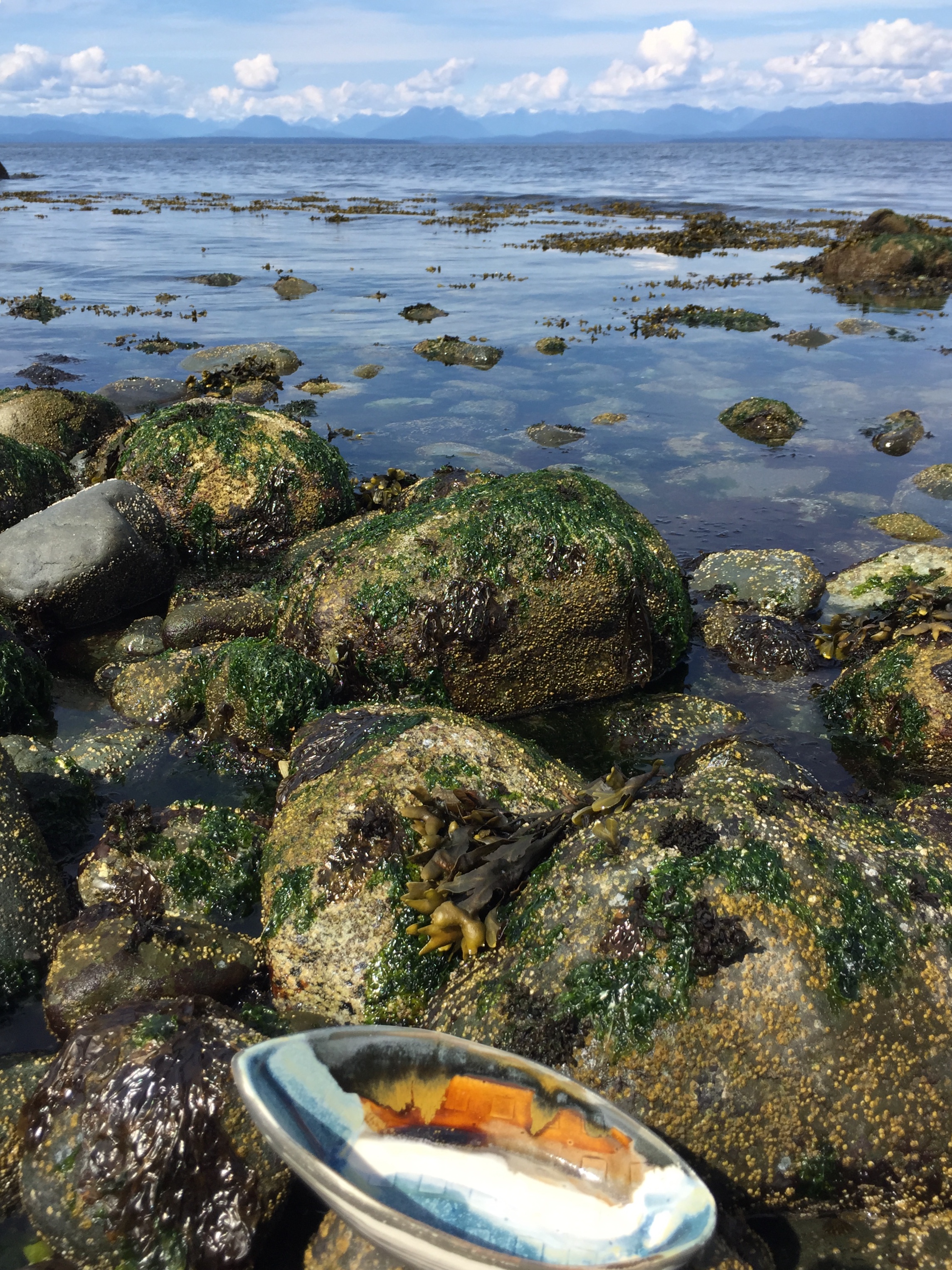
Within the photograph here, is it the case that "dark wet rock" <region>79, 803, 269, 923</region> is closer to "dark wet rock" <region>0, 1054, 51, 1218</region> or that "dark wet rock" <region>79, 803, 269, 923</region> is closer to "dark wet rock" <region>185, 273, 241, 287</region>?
"dark wet rock" <region>0, 1054, 51, 1218</region>

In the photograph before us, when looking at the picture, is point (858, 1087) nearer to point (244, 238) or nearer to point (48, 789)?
point (48, 789)

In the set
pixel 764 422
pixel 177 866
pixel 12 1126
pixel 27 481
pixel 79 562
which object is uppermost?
pixel 764 422

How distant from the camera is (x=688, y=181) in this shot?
261ft

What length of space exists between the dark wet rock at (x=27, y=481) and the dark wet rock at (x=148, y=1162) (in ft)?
27.4

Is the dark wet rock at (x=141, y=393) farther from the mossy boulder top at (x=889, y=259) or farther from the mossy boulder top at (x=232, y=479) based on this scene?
the mossy boulder top at (x=889, y=259)

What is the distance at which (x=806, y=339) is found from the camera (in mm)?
21094

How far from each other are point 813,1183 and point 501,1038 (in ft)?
4.37

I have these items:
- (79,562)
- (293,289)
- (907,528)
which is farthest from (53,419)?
(293,289)

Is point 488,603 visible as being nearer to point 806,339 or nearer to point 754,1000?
point 754,1000

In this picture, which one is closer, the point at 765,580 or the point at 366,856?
the point at 366,856

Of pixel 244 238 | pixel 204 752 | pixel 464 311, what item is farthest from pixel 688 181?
pixel 204 752

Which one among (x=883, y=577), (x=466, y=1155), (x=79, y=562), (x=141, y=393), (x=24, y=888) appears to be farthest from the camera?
(x=141, y=393)

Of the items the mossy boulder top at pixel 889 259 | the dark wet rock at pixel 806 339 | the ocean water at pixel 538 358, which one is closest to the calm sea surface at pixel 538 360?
the ocean water at pixel 538 358

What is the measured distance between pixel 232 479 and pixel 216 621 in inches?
115
